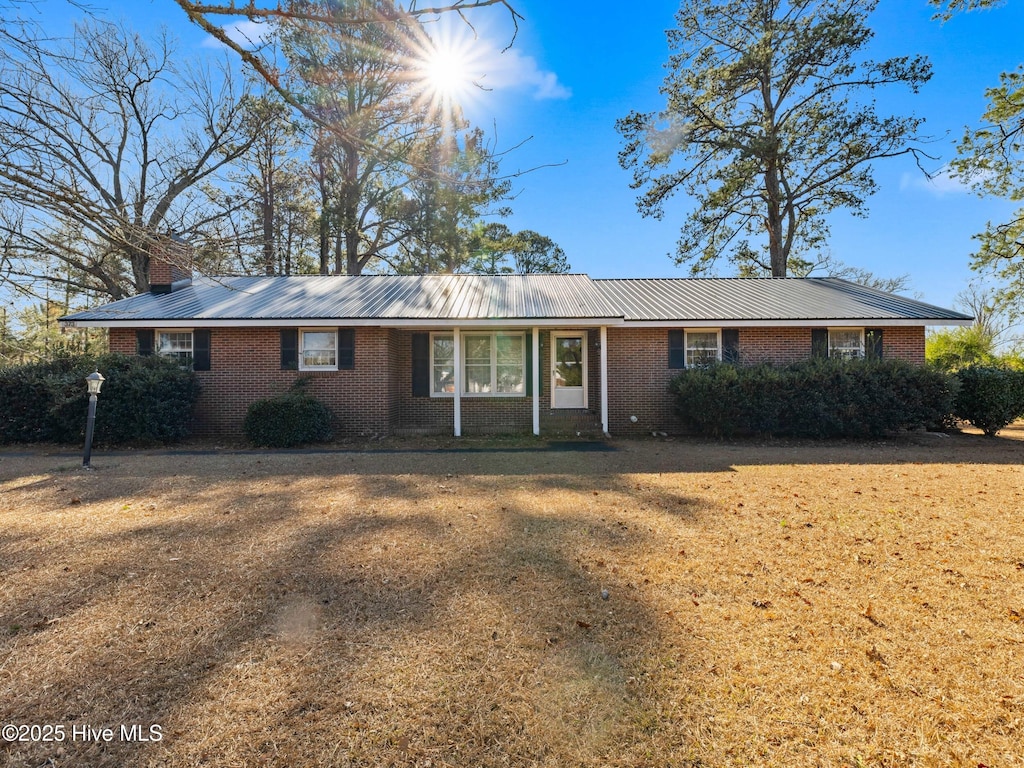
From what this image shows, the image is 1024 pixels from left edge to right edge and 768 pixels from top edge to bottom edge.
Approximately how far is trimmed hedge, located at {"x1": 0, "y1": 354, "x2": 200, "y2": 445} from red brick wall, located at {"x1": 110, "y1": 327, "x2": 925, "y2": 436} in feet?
4.15

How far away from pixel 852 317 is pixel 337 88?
12.1m

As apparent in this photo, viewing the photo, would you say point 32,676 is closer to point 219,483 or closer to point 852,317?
point 219,483

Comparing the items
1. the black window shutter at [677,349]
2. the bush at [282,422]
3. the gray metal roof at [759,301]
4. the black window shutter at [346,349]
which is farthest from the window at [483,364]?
the black window shutter at [677,349]

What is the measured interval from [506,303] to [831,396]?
7659 mm

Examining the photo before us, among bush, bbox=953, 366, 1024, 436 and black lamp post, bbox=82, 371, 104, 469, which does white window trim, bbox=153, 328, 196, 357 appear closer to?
black lamp post, bbox=82, 371, 104, 469

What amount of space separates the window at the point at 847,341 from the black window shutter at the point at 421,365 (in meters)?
10.2

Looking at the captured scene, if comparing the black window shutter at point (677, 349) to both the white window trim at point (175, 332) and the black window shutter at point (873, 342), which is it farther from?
the white window trim at point (175, 332)

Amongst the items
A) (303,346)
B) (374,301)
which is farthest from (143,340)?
(374,301)

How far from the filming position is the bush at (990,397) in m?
11.0

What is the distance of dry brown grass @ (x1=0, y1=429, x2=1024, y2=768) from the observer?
198 cm

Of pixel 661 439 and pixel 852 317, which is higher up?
pixel 852 317

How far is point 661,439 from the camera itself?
1102 cm

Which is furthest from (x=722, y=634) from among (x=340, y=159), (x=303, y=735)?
(x=340, y=159)

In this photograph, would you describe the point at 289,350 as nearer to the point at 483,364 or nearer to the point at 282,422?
the point at 282,422
